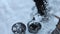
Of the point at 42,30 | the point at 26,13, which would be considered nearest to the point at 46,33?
the point at 42,30

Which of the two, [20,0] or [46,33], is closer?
[46,33]

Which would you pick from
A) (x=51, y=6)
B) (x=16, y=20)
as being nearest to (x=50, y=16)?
(x=51, y=6)

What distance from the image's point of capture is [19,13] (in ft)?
3.26

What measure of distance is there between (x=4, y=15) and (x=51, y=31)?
0.85 feet

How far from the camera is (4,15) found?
99 cm

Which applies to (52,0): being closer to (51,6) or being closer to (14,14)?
(51,6)

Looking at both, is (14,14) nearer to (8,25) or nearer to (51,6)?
(8,25)

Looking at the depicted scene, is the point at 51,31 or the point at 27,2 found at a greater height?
the point at 27,2

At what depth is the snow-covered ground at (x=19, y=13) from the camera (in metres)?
0.94

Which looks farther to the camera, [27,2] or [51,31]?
[27,2]

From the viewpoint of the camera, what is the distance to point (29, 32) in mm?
927

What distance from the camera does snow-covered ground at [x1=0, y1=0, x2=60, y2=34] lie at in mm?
939

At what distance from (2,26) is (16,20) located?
76 mm

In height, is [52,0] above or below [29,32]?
above
